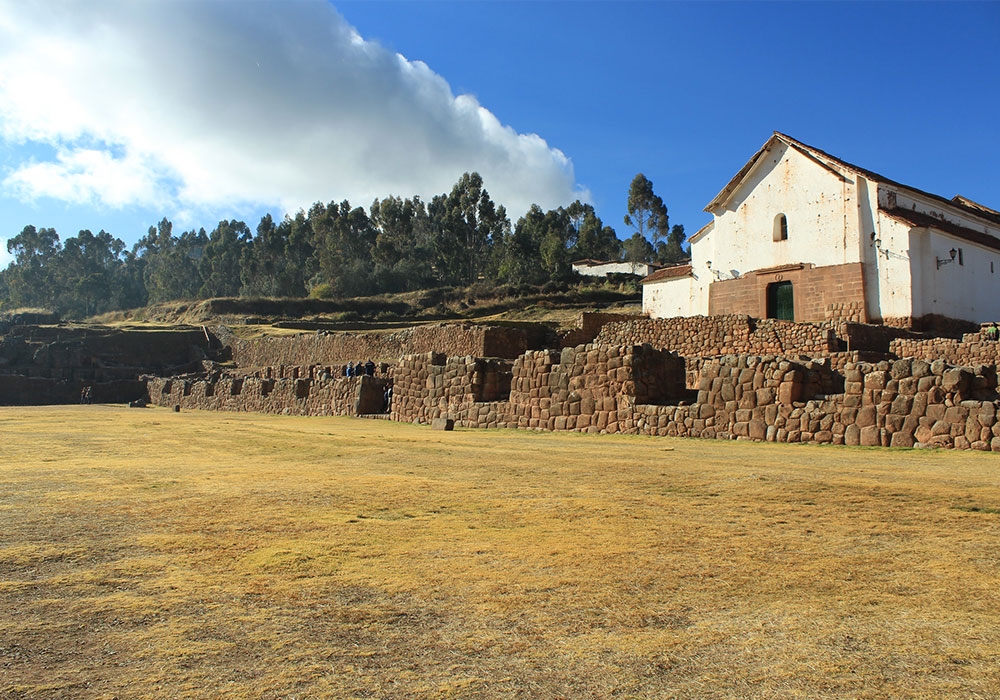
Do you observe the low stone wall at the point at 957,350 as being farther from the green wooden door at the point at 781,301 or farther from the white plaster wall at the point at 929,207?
the green wooden door at the point at 781,301

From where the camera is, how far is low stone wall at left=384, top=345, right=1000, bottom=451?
880 cm

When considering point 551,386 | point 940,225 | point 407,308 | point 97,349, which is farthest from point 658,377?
point 407,308

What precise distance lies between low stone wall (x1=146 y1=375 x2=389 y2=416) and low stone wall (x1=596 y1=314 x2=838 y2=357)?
8281 mm

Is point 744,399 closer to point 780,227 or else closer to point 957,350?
point 957,350

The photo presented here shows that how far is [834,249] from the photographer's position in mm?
24438

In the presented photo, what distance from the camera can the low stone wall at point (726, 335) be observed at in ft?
64.1

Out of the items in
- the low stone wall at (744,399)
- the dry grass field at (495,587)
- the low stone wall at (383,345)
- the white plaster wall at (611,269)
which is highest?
the white plaster wall at (611,269)

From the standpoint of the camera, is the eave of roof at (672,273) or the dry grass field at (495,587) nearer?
the dry grass field at (495,587)

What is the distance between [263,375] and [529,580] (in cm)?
2461

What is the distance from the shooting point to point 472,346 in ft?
76.6

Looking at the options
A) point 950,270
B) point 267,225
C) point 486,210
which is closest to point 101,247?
point 267,225

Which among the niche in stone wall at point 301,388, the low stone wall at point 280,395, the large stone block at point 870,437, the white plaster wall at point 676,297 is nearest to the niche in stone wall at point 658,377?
the large stone block at point 870,437

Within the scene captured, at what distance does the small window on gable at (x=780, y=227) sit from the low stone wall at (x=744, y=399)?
15.4 metres

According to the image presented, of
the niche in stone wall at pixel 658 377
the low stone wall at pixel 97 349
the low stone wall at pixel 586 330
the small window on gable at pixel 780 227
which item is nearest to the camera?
the niche in stone wall at pixel 658 377
